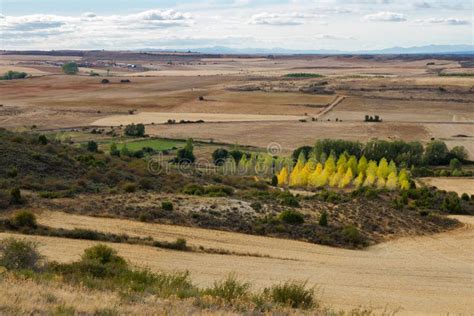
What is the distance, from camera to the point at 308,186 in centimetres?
5675

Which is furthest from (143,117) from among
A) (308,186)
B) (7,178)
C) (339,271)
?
(339,271)

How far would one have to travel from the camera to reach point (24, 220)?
29250 millimetres

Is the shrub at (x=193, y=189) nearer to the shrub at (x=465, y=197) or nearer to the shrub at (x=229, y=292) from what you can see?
the shrub at (x=465, y=197)

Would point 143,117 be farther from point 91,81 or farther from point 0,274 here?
point 0,274

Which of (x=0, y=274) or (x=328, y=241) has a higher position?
(x=0, y=274)

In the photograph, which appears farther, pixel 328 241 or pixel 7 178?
pixel 7 178

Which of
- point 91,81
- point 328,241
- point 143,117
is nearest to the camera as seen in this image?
point 328,241

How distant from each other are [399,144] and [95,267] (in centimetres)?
5990

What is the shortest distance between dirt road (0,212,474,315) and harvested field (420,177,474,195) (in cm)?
2108

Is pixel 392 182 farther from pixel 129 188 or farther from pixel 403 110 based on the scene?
pixel 403 110

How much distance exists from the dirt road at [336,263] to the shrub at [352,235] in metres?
0.97

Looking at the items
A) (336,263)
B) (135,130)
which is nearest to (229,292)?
(336,263)

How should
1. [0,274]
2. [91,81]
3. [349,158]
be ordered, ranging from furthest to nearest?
[91,81], [349,158], [0,274]

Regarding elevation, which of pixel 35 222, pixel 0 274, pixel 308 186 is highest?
pixel 0 274
